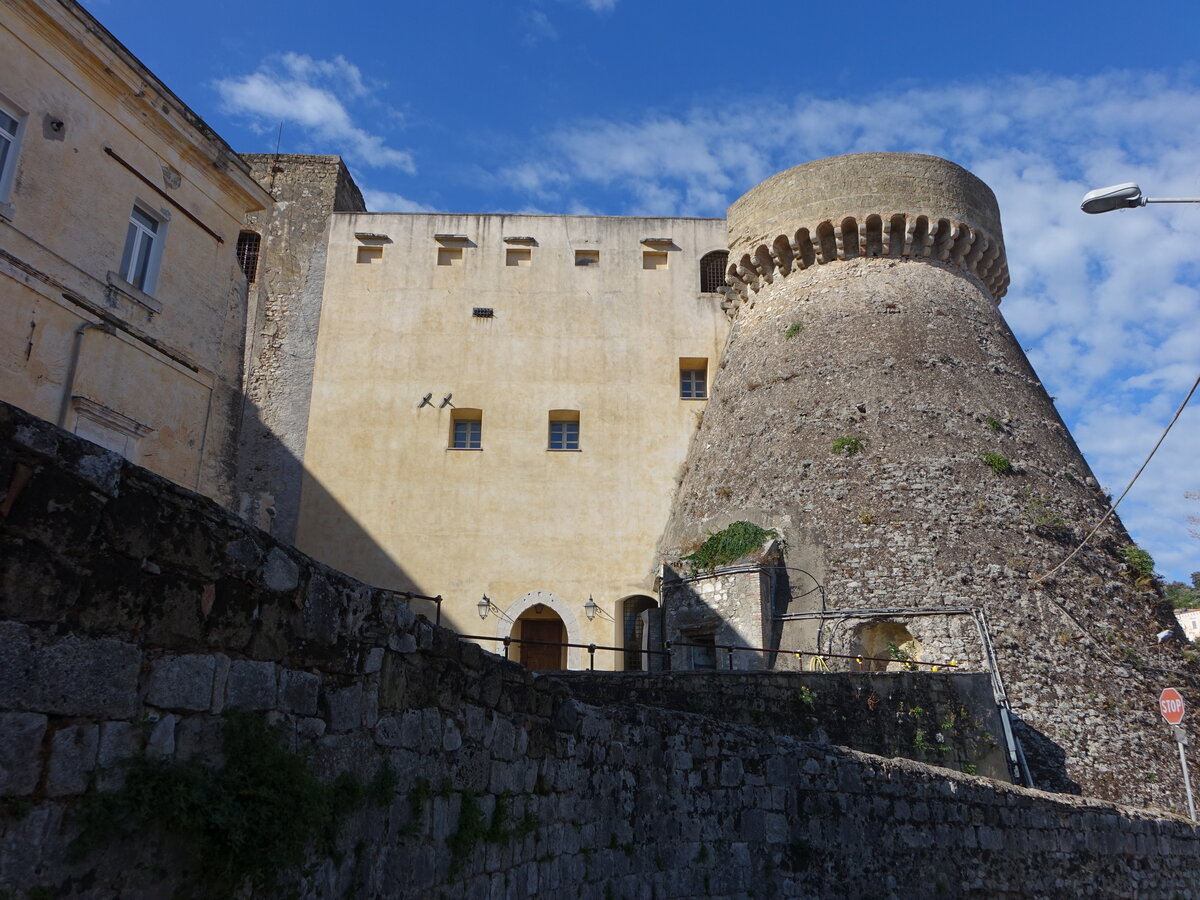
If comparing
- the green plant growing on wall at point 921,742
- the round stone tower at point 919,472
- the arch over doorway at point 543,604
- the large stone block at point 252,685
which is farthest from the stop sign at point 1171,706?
the large stone block at point 252,685

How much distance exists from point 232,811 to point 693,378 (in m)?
19.5

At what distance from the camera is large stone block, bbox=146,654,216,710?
9.96 feet

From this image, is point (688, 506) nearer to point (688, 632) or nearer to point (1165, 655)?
point (688, 632)

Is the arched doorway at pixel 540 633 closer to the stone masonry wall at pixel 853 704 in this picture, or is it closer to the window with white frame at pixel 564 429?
the window with white frame at pixel 564 429

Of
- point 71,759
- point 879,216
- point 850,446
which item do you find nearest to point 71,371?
point 71,759

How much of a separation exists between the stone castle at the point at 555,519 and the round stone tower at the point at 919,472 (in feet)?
0.26

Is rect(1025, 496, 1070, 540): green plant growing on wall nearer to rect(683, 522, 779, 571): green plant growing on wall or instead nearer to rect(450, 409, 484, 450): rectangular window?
rect(683, 522, 779, 571): green plant growing on wall

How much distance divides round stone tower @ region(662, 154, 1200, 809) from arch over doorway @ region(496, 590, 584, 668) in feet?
8.49

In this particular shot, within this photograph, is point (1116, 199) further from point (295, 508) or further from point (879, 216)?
point (295, 508)

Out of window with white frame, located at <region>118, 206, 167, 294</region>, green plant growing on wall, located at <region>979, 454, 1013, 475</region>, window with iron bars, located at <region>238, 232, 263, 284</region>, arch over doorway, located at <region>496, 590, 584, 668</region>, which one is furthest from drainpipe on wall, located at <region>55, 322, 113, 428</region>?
green plant growing on wall, located at <region>979, 454, 1013, 475</region>

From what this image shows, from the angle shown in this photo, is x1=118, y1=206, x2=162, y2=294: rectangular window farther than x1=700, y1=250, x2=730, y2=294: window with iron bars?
No

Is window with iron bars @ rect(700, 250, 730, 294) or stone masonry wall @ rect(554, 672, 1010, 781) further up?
window with iron bars @ rect(700, 250, 730, 294)

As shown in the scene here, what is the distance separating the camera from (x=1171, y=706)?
46.4ft

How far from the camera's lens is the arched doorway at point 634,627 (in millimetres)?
19047
